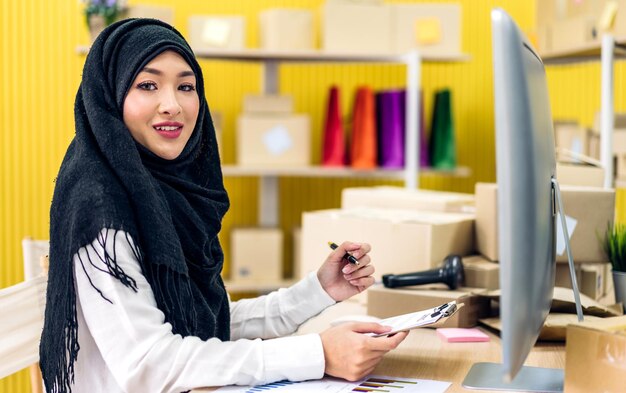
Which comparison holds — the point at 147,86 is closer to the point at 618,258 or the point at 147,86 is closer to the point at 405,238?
the point at 405,238

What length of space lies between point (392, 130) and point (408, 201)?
1.73 meters

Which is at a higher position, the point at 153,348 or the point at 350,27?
the point at 350,27

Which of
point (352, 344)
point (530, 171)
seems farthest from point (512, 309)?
point (352, 344)

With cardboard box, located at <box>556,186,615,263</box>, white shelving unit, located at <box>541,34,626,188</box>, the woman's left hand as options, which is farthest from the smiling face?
white shelving unit, located at <box>541,34,626,188</box>

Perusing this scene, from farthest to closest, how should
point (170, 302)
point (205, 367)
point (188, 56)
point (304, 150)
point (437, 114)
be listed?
point (437, 114) → point (304, 150) → point (188, 56) → point (170, 302) → point (205, 367)

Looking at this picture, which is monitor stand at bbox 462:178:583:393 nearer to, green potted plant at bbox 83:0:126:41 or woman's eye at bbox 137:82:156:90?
woman's eye at bbox 137:82:156:90

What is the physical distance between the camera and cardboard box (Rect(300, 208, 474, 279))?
176cm

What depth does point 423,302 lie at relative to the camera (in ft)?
5.08

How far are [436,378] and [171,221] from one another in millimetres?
481

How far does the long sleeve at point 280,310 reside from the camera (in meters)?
1.53

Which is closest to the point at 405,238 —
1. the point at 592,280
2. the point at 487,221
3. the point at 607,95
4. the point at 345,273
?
the point at 487,221

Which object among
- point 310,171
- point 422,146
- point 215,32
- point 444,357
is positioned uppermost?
point 215,32

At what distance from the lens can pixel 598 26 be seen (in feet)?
10.6

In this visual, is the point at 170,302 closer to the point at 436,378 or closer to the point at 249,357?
the point at 249,357
